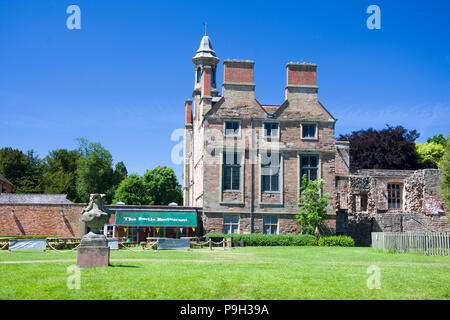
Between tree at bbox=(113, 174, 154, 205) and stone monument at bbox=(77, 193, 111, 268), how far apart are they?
55.5 meters

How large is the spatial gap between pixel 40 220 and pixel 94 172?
1448 inches

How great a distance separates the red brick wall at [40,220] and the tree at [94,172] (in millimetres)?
34358

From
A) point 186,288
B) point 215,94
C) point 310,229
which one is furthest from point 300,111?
point 186,288

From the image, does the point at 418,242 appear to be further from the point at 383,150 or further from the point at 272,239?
the point at 383,150

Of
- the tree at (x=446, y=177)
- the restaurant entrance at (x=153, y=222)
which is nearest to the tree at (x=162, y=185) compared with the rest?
the restaurant entrance at (x=153, y=222)

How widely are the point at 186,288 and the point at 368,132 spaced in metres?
57.8

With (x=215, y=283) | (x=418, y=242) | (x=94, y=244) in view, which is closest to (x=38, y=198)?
(x=418, y=242)

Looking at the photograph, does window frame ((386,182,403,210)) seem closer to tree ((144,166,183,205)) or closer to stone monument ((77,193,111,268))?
tree ((144,166,183,205))

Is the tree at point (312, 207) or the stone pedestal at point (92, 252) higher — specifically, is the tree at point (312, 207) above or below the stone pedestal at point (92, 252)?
above

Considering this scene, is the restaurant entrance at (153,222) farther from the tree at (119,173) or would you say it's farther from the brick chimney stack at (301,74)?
the tree at (119,173)

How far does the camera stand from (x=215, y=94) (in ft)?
190

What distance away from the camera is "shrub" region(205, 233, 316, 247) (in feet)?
121

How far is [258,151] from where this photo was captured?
40.0 meters

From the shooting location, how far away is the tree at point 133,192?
72562 millimetres
